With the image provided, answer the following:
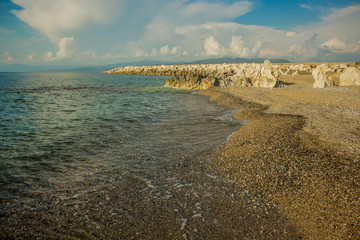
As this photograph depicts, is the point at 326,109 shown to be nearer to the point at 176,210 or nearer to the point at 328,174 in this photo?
the point at 328,174

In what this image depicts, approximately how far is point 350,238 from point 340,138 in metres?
6.38

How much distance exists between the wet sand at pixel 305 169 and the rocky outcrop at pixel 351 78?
71.4ft

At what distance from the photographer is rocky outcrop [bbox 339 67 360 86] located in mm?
27594

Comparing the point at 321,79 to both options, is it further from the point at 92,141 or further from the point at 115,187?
the point at 115,187

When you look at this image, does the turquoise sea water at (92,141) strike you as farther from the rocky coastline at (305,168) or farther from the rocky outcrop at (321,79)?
the rocky outcrop at (321,79)

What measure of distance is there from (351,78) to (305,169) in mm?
30250

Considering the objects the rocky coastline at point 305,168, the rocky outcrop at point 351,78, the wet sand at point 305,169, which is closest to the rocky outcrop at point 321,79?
the rocky outcrop at point 351,78

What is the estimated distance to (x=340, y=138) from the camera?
8836mm

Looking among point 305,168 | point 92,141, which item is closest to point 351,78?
point 305,168

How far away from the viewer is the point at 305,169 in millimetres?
6461

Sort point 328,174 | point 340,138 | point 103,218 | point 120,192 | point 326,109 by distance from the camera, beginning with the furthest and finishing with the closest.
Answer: point 326,109
point 340,138
point 328,174
point 120,192
point 103,218

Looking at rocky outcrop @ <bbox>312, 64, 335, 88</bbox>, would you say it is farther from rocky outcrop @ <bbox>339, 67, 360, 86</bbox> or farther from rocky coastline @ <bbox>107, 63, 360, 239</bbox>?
rocky coastline @ <bbox>107, 63, 360, 239</bbox>

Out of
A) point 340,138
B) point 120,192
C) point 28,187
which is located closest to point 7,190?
point 28,187

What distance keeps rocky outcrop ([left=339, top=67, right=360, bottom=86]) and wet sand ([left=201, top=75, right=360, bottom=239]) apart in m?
21.7
